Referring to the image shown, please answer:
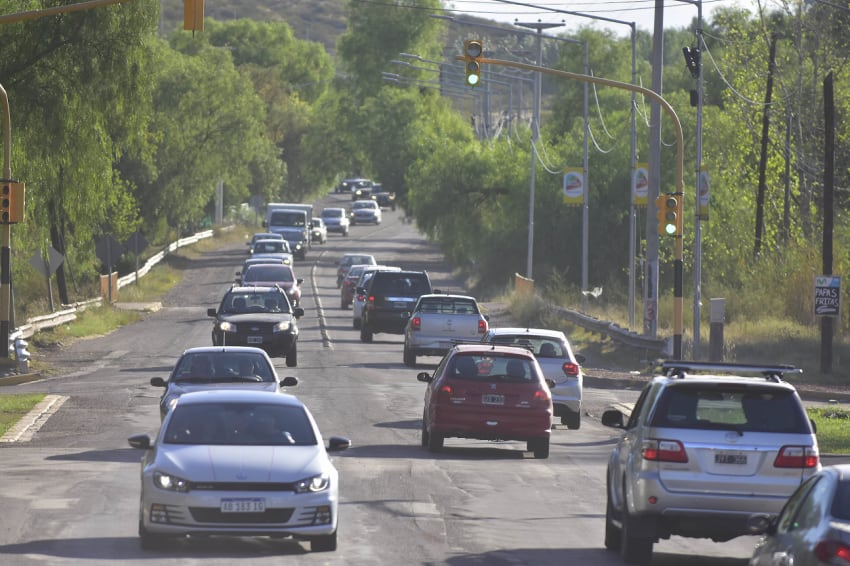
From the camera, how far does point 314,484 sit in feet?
46.2

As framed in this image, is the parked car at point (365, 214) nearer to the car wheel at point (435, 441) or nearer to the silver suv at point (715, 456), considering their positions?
the car wheel at point (435, 441)

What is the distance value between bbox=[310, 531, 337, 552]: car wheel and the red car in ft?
28.0

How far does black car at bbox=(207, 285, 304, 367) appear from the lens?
36781 millimetres

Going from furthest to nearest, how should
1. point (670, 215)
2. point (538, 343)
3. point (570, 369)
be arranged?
point (670, 215) → point (538, 343) → point (570, 369)

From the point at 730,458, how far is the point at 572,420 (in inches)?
560

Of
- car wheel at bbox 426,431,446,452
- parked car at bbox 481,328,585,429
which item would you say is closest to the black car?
parked car at bbox 481,328,585,429

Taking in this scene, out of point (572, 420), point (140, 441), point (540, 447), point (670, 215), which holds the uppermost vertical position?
point (670, 215)

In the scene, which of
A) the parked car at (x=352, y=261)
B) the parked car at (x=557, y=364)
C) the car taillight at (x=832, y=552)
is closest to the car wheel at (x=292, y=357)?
the parked car at (x=557, y=364)

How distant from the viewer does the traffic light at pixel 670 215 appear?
35.5 metres

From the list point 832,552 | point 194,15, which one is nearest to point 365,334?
point 194,15

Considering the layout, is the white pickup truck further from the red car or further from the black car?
the red car

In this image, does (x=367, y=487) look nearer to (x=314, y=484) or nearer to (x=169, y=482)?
(x=314, y=484)

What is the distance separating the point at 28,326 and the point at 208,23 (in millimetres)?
128471

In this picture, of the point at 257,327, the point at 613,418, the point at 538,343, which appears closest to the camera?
the point at 613,418
